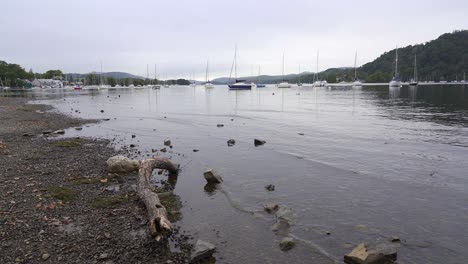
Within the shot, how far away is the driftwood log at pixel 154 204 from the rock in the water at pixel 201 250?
1.28 m

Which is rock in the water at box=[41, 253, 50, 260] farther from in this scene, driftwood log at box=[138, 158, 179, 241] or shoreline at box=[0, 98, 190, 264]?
driftwood log at box=[138, 158, 179, 241]

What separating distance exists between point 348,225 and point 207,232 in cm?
525

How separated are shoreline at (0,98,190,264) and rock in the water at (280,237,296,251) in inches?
122

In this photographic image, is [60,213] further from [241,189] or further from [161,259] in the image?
[241,189]

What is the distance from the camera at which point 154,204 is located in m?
12.6

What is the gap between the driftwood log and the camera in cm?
1104

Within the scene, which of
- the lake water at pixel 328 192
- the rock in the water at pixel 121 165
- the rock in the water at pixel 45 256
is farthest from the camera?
the rock in the water at pixel 121 165

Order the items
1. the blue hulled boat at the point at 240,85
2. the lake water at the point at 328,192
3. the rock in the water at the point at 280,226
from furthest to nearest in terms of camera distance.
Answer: the blue hulled boat at the point at 240,85 < the rock in the water at the point at 280,226 < the lake water at the point at 328,192

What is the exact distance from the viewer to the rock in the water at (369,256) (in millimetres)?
9906

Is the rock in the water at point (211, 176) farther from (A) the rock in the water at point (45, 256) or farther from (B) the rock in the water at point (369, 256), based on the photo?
(A) the rock in the water at point (45, 256)

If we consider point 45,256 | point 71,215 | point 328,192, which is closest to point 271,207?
point 328,192

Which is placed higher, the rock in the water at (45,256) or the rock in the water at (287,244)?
the rock in the water at (45,256)

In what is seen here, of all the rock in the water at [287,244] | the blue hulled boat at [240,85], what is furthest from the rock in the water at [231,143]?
the blue hulled boat at [240,85]

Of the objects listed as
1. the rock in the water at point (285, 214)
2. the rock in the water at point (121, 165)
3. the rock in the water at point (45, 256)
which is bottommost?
the rock in the water at point (285, 214)
